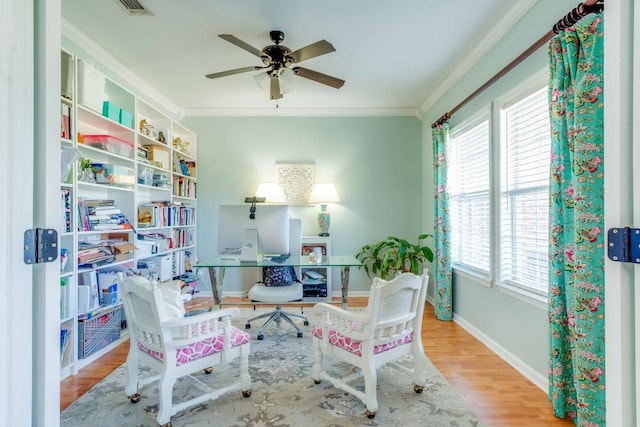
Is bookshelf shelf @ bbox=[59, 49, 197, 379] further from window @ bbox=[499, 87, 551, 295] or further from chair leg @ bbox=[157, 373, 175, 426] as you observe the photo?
window @ bbox=[499, 87, 551, 295]

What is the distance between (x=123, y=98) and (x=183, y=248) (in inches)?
71.0

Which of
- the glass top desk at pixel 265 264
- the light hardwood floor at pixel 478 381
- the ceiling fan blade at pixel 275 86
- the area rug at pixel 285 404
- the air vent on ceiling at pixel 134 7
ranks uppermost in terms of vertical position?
the air vent on ceiling at pixel 134 7

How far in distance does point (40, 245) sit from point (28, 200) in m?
0.12

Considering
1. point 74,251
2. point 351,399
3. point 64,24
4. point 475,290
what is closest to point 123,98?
point 64,24

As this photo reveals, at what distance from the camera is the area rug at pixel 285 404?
172 centimetres

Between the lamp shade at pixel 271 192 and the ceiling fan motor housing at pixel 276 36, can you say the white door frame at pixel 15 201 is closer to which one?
the ceiling fan motor housing at pixel 276 36

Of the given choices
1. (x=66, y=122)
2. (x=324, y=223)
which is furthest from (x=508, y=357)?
(x=66, y=122)

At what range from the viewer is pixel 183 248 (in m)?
3.91

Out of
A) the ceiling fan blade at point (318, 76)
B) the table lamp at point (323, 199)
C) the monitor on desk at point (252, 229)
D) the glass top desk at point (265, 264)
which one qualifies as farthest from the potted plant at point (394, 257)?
the ceiling fan blade at point (318, 76)

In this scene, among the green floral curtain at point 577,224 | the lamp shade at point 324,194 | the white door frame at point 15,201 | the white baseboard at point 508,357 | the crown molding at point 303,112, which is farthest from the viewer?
the crown molding at point 303,112

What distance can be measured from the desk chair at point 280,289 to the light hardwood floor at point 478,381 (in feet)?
3.74

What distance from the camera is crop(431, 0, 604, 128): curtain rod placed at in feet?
4.90

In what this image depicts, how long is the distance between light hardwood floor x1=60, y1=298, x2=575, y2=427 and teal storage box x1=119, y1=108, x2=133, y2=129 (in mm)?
1998
